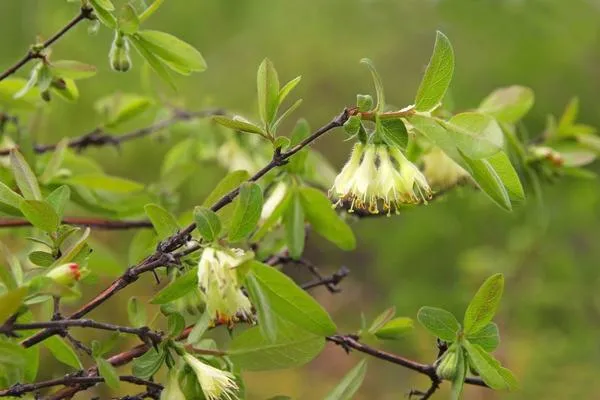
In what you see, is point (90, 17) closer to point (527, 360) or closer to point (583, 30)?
point (583, 30)

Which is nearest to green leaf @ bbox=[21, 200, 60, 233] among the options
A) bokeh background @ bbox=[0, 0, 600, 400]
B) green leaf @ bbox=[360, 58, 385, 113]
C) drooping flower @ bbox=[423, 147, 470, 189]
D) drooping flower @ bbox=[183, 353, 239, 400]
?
drooping flower @ bbox=[183, 353, 239, 400]

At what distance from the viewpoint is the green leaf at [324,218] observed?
843mm

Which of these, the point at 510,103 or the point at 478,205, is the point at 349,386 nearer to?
the point at 510,103

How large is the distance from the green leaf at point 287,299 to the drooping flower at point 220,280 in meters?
0.02

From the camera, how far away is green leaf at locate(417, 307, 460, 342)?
0.65 metres

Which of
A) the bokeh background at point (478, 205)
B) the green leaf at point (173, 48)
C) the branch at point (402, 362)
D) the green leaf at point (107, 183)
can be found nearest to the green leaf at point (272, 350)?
the branch at point (402, 362)

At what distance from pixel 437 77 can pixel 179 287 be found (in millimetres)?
248

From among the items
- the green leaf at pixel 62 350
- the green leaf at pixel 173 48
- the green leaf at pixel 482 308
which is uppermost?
the green leaf at pixel 173 48

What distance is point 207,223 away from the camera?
1.88 feet

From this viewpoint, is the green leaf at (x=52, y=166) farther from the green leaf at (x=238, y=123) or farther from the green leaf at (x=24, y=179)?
the green leaf at (x=238, y=123)

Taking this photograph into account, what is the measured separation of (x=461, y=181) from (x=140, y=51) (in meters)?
0.43

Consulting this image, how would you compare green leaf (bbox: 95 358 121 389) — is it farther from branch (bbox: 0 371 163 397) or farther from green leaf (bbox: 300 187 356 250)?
green leaf (bbox: 300 187 356 250)

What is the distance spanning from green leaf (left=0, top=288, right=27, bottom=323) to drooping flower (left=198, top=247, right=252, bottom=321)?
4.6 inches

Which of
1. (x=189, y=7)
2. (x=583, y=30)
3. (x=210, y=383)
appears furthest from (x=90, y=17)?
(x=189, y=7)
